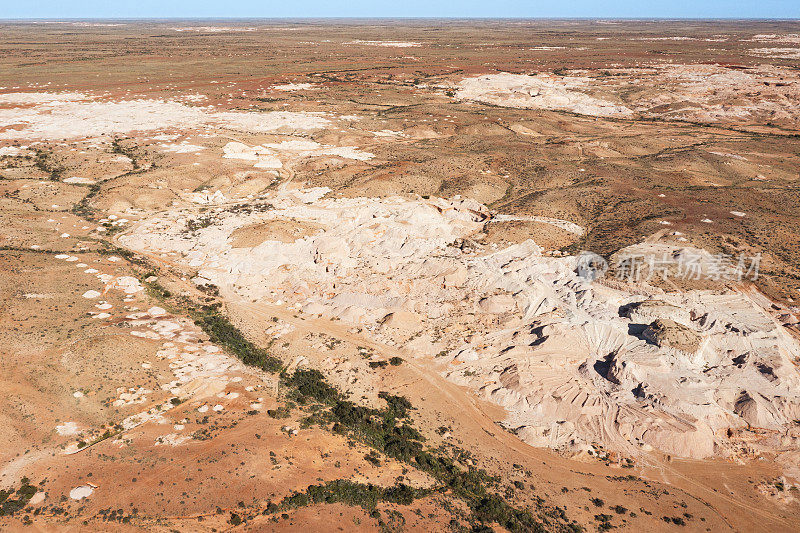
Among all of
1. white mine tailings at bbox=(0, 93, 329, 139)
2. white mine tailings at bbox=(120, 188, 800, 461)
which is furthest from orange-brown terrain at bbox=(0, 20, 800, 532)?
white mine tailings at bbox=(0, 93, 329, 139)

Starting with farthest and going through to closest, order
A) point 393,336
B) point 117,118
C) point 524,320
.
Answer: point 117,118, point 524,320, point 393,336

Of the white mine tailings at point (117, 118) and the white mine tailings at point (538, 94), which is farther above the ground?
the white mine tailings at point (538, 94)

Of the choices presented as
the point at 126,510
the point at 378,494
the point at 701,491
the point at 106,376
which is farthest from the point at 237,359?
the point at 701,491

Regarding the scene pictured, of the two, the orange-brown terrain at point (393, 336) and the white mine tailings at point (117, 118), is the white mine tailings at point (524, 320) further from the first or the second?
the white mine tailings at point (117, 118)

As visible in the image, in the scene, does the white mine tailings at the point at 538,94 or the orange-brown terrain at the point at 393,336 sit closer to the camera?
the orange-brown terrain at the point at 393,336

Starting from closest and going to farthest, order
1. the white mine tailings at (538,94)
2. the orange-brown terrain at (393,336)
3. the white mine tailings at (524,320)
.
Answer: the orange-brown terrain at (393,336) → the white mine tailings at (524,320) → the white mine tailings at (538,94)

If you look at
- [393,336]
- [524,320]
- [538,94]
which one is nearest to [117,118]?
[393,336]

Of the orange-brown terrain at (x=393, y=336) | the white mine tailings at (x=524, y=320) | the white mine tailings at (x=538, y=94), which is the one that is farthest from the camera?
the white mine tailings at (x=538, y=94)

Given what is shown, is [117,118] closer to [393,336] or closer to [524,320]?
[393,336]

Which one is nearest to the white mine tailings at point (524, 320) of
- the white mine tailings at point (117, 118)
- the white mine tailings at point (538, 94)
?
the white mine tailings at point (117, 118)
